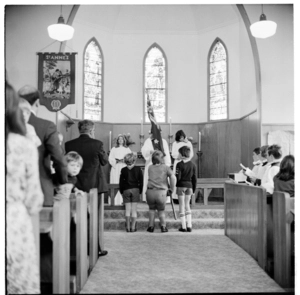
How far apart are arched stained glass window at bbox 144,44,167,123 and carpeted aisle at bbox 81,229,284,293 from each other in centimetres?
565

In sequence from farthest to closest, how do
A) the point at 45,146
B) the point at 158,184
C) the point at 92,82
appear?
1. the point at 92,82
2. the point at 158,184
3. the point at 45,146

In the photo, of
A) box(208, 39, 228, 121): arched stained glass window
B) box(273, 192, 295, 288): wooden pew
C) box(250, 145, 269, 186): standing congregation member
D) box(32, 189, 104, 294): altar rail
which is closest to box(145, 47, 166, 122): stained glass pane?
A: box(208, 39, 228, 121): arched stained glass window

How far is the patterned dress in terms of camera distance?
8.69 feet

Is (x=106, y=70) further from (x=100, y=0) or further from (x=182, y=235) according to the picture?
(x=100, y=0)

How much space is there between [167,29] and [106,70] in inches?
83.4

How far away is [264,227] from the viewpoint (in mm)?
4281

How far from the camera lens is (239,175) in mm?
6289

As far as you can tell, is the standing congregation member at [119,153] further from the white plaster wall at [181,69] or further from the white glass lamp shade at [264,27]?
the white glass lamp shade at [264,27]

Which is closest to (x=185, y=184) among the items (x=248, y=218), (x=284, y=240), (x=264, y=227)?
(x=248, y=218)

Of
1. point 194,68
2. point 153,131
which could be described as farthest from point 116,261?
point 194,68

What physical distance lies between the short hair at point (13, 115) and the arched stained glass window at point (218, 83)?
770cm

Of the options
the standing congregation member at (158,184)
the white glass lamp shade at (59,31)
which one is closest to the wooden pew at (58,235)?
the white glass lamp shade at (59,31)

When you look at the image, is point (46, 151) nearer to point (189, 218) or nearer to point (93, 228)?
point (93, 228)

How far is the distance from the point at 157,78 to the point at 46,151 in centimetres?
855
